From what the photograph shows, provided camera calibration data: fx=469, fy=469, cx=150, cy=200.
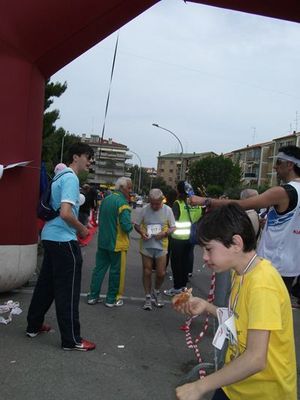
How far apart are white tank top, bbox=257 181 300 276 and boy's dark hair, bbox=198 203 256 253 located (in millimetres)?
1766

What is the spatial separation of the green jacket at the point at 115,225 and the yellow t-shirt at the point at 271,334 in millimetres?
4269

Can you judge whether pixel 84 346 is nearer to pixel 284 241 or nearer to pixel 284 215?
pixel 284 241

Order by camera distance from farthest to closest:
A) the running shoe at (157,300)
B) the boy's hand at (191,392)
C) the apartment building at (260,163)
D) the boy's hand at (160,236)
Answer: the apartment building at (260,163)
the boy's hand at (160,236)
the running shoe at (157,300)
the boy's hand at (191,392)

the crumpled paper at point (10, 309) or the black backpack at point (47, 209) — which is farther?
the crumpled paper at point (10, 309)

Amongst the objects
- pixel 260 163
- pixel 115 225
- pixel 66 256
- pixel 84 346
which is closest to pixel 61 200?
pixel 66 256

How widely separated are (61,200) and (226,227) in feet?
8.76

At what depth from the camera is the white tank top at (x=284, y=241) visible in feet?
11.6

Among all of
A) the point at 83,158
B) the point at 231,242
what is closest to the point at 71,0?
the point at 83,158

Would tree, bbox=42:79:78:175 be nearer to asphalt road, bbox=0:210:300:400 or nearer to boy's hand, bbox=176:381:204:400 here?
asphalt road, bbox=0:210:300:400

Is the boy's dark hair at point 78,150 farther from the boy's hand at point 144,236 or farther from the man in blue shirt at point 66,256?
the boy's hand at point 144,236

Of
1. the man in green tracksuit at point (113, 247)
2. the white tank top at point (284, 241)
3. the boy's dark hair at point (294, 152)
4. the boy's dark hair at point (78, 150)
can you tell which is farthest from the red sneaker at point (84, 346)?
the boy's dark hair at point (294, 152)

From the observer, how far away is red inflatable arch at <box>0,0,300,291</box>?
5.32 m

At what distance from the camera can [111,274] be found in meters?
6.07

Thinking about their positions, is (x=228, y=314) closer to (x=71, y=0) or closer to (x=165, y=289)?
(x=71, y=0)
